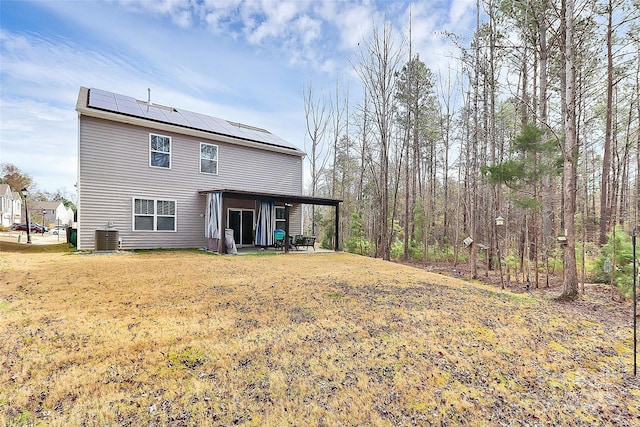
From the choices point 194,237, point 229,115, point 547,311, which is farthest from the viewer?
point 229,115

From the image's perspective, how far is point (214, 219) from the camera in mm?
11180

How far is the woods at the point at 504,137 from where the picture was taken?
7688mm

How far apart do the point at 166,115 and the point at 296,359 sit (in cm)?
1250

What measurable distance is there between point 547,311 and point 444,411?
4.35m

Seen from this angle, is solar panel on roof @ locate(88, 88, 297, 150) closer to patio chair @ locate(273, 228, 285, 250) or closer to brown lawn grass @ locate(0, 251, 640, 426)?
patio chair @ locate(273, 228, 285, 250)

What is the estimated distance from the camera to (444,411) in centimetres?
228

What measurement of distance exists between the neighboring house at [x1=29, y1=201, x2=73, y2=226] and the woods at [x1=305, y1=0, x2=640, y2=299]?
133 feet

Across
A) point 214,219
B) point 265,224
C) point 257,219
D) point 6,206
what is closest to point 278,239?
point 265,224

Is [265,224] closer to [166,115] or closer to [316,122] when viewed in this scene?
[166,115]

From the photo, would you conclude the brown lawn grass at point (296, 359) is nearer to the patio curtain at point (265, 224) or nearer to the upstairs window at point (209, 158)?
the patio curtain at point (265, 224)

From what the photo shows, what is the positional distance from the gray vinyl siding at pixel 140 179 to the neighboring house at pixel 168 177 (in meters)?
0.03

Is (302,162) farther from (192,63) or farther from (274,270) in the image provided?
(274,270)

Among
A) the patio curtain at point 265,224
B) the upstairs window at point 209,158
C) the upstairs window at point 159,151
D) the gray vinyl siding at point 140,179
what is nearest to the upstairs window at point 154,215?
the gray vinyl siding at point 140,179

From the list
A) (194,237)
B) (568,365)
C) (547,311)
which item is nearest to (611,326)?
(547,311)
